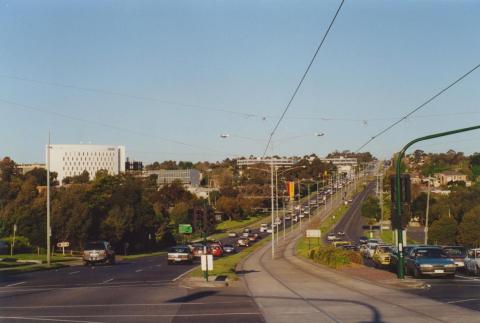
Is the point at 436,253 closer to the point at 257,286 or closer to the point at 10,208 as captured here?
the point at 257,286

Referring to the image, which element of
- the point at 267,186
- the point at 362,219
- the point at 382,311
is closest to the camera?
the point at 382,311

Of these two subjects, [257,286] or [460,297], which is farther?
[257,286]

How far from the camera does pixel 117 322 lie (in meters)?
16.2

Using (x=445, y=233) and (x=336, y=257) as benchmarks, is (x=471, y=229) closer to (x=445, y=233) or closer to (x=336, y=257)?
(x=445, y=233)

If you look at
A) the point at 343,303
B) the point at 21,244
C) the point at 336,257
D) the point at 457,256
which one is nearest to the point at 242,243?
the point at 21,244

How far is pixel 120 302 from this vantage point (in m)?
21.1

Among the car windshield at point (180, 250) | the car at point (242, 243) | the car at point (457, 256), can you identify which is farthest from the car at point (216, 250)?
the car at point (242, 243)

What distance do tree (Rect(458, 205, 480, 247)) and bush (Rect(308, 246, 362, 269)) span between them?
2659cm

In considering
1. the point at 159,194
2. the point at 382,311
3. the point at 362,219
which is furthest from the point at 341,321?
the point at 159,194

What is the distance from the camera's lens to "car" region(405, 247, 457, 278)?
3030 centimetres

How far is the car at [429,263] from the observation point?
30.3 metres

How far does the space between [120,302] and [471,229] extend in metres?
52.5

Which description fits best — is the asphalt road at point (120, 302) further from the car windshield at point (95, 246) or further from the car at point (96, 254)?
the car windshield at point (95, 246)

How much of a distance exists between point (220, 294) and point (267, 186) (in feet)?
446
